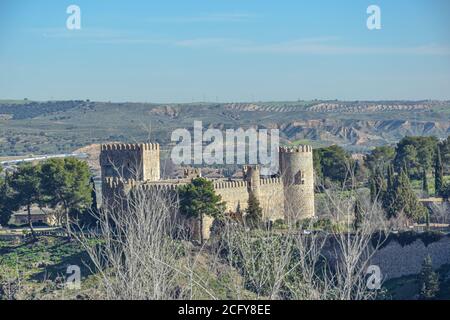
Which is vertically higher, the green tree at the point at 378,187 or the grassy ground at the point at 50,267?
the green tree at the point at 378,187

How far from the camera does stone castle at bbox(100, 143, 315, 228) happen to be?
129 ft

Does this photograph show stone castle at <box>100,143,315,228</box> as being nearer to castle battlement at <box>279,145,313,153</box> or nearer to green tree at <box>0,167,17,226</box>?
castle battlement at <box>279,145,313,153</box>

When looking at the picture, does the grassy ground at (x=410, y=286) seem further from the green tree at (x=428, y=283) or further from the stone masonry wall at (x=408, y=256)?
the stone masonry wall at (x=408, y=256)

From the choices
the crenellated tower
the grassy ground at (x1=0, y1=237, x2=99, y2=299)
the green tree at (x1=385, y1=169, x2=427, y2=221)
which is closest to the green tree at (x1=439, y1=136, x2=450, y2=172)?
the green tree at (x1=385, y1=169, x2=427, y2=221)

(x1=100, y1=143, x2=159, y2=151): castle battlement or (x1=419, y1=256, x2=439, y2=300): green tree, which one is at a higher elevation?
(x1=100, y1=143, x2=159, y2=151): castle battlement

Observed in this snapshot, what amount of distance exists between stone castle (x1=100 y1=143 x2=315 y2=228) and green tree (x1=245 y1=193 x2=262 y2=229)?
1.21ft

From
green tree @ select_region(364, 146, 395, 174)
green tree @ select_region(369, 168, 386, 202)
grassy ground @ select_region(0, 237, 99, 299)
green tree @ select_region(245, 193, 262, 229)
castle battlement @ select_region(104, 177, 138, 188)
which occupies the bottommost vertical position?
grassy ground @ select_region(0, 237, 99, 299)

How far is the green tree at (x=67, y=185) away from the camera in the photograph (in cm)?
4166

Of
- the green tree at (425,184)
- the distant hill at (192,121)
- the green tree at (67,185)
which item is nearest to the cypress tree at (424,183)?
the green tree at (425,184)

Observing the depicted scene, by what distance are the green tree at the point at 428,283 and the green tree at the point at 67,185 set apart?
14.0m

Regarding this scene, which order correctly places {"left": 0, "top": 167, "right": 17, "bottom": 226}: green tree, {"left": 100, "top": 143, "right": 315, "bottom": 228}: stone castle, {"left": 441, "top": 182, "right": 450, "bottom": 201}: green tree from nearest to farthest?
{"left": 100, "top": 143, "right": 315, "bottom": 228}: stone castle → {"left": 441, "top": 182, "right": 450, "bottom": 201}: green tree → {"left": 0, "top": 167, "right": 17, "bottom": 226}: green tree
